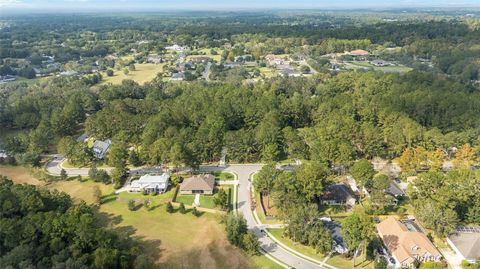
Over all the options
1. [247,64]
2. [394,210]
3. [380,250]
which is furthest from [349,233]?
[247,64]

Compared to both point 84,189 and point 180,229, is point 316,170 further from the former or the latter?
point 84,189

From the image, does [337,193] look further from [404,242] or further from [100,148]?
[100,148]

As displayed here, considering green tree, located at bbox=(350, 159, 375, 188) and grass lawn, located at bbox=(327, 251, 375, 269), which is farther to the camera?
green tree, located at bbox=(350, 159, 375, 188)

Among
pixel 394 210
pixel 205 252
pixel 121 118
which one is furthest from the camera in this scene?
pixel 121 118

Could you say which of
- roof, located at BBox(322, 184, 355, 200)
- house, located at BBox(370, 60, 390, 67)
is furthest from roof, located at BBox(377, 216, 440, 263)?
house, located at BBox(370, 60, 390, 67)

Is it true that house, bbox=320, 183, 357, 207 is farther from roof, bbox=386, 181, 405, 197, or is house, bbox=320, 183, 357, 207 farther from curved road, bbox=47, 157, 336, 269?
curved road, bbox=47, 157, 336, 269

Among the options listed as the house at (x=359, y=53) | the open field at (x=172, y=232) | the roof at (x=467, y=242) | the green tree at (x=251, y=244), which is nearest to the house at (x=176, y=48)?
the house at (x=359, y=53)

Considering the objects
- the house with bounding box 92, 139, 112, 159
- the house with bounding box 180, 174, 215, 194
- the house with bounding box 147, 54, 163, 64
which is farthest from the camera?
the house with bounding box 147, 54, 163, 64
